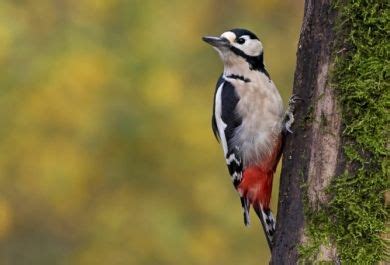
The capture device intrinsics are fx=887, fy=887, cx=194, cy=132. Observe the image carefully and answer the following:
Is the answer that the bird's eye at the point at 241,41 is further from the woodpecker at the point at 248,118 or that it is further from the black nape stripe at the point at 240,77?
the black nape stripe at the point at 240,77

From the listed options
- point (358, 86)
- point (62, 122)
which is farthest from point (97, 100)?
point (358, 86)

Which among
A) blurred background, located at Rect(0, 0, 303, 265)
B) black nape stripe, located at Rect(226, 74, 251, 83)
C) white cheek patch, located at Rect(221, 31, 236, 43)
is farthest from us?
blurred background, located at Rect(0, 0, 303, 265)

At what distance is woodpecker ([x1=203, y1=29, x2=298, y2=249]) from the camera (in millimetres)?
4164

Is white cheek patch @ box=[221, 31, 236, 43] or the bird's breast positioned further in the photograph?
white cheek patch @ box=[221, 31, 236, 43]

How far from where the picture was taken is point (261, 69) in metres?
4.36

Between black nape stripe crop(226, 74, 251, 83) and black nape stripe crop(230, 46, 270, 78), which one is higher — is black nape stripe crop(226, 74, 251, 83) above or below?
below

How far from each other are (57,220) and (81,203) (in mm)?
236

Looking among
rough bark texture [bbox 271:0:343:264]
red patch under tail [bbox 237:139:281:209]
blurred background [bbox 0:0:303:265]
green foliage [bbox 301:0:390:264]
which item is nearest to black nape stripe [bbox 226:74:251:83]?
red patch under tail [bbox 237:139:281:209]

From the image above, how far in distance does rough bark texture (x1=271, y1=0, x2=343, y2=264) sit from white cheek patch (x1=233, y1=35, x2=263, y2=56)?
914 mm

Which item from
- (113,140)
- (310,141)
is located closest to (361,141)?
(310,141)

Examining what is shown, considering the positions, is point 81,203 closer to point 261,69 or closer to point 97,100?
point 97,100

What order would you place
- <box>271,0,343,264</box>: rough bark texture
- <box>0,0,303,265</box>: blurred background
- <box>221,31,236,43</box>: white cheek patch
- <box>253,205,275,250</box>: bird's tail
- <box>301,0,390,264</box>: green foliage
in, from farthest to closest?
<box>0,0,303,265</box>: blurred background, <box>221,31,236,43</box>: white cheek patch, <box>253,205,275,250</box>: bird's tail, <box>271,0,343,264</box>: rough bark texture, <box>301,0,390,264</box>: green foliage

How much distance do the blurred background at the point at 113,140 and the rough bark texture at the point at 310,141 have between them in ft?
12.3

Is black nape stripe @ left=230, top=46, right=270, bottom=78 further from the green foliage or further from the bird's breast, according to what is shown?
the green foliage
